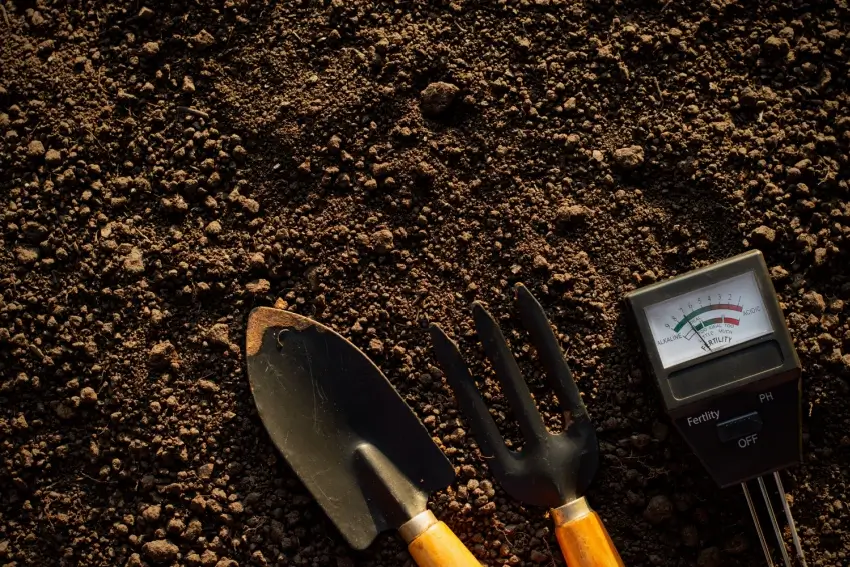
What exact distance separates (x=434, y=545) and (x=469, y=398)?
332 millimetres

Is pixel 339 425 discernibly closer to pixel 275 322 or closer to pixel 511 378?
pixel 275 322

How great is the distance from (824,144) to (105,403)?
1.79 metres

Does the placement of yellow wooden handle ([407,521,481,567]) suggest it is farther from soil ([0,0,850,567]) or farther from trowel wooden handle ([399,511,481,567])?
soil ([0,0,850,567])

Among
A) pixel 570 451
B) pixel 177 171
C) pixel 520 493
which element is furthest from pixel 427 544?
pixel 177 171

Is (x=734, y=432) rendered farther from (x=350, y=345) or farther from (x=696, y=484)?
(x=350, y=345)

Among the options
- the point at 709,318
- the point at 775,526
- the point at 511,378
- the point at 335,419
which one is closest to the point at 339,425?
the point at 335,419

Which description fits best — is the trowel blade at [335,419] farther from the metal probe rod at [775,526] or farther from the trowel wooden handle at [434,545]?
the metal probe rod at [775,526]

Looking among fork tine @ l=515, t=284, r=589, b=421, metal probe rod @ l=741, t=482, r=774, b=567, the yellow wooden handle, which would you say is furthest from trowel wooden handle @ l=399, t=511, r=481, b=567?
metal probe rod @ l=741, t=482, r=774, b=567

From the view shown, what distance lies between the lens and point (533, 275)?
1.98m

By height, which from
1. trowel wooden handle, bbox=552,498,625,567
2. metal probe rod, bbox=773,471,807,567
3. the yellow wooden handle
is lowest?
metal probe rod, bbox=773,471,807,567

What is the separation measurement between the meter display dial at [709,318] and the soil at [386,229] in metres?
0.15

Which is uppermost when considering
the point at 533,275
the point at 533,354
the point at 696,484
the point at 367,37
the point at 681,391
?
the point at 367,37

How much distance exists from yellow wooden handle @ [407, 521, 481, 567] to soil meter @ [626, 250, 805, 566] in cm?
54

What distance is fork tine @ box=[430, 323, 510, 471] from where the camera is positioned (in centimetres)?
192
